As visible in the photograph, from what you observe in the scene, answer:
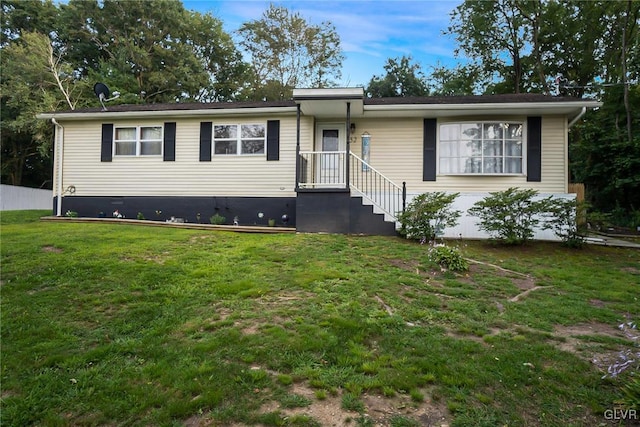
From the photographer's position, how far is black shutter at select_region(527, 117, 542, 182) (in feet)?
32.1

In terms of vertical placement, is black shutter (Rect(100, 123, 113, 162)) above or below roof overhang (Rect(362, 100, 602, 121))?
below

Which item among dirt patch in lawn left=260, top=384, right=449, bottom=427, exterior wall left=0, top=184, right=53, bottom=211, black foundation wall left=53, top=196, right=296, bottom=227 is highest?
exterior wall left=0, top=184, right=53, bottom=211

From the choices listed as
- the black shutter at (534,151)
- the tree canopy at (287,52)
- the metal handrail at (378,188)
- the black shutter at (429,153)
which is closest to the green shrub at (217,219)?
the metal handrail at (378,188)

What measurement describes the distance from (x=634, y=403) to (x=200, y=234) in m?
7.84

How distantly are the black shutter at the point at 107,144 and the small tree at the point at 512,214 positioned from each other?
10984 mm

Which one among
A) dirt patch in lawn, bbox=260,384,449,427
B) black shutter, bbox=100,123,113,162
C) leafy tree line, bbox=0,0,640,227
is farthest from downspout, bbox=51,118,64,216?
dirt patch in lawn, bbox=260,384,449,427

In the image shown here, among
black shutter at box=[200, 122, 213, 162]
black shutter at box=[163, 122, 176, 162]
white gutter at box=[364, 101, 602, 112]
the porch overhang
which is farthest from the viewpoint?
black shutter at box=[163, 122, 176, 162]

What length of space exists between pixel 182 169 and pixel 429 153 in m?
7.50

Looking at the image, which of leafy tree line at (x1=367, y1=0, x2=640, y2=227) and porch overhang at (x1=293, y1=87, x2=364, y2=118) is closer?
porch overhang at (x1=293, y1=87, x2=364, y2=118)

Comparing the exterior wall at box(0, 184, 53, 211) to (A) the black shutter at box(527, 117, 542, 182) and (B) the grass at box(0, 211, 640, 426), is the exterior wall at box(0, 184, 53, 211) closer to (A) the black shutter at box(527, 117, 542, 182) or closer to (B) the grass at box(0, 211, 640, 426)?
(B) the grass at box(0, 211, 640, 426)

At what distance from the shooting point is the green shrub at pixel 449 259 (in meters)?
5.98

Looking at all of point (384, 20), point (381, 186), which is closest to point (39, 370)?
point (381, 186)

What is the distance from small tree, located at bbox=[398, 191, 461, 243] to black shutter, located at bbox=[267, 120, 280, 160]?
441cm

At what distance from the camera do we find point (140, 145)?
11305mm
